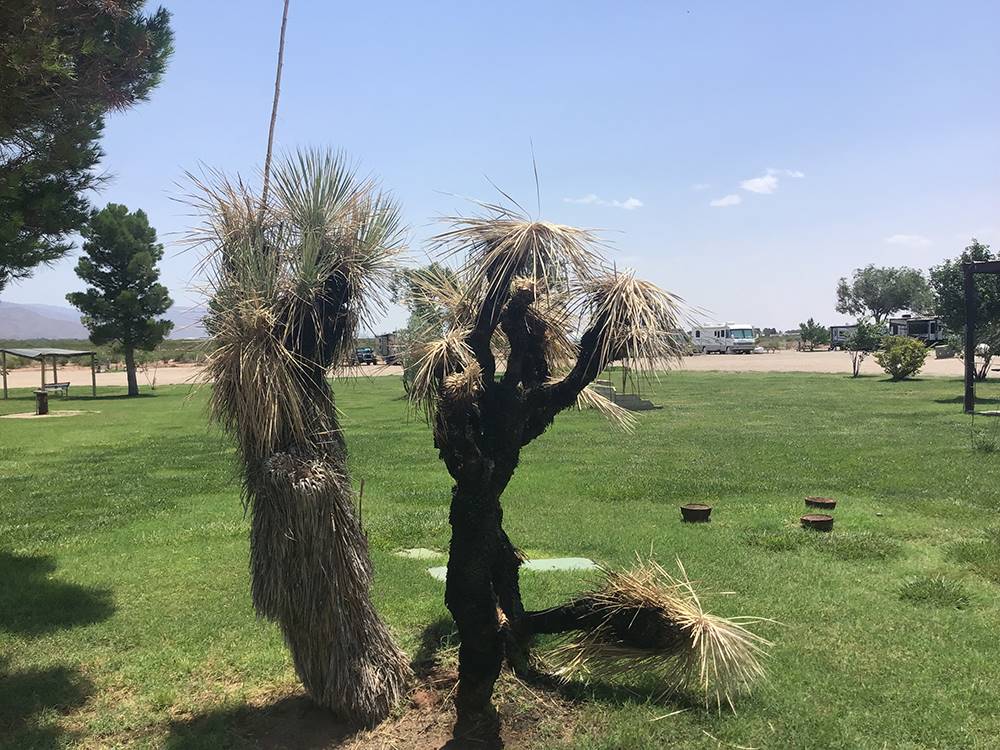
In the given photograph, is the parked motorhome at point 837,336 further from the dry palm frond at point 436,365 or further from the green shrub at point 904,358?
the dry palm frond at point 436,365

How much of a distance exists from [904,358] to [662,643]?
1114 inches

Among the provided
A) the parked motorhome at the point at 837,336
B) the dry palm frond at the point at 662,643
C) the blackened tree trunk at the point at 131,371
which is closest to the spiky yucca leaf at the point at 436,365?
the dry palm frond at the point at 662,643

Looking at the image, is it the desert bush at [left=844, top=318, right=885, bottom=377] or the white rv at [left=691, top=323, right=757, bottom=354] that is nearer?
the desert bush at [left=844, top=318, right=885, bottom=377]

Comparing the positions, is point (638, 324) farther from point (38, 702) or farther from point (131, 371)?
point (131, 371)

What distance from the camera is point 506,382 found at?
4.11 metres

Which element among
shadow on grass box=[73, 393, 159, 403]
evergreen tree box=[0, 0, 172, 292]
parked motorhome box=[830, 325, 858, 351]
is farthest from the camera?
parked motorhome box=[830, 325, 858, 351]

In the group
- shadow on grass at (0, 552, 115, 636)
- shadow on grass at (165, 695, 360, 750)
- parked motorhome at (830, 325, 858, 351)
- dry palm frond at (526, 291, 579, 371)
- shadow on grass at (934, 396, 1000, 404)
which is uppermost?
parked motorhome at (830, 325, 858, 351)

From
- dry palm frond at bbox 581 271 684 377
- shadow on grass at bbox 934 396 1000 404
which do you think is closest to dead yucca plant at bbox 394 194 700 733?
dry palm frond at bbox 581 271 684 377

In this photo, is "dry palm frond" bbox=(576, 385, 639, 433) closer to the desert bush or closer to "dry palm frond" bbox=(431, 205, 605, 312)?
"dry palm frond" bbox=(431, 205, 605, 312)

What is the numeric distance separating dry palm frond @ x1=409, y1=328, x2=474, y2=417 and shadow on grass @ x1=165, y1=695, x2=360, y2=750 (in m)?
1.71

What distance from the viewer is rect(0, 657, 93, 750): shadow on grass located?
3855 millimetres

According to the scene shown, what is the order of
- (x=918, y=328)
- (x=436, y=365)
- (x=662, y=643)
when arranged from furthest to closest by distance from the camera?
(x=918, y=328)
(x=662, y=643)
(x=436, y=365)

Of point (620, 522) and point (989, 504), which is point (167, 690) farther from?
point (989, 504)

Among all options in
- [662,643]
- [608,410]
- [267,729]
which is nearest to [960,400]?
[608,410]
